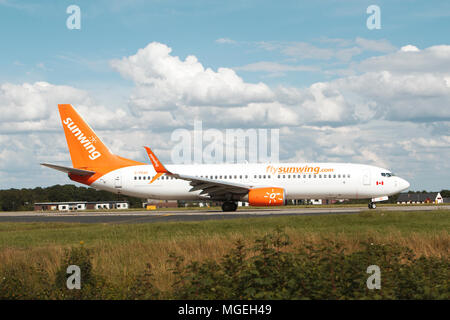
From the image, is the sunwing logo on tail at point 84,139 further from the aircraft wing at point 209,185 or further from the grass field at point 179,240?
the grass field at point 179,240

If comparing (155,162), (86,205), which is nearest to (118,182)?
(155,162)

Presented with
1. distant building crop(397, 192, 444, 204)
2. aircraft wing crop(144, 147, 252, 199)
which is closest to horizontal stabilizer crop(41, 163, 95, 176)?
aircraft wing crop(144, 147, 252, 199)

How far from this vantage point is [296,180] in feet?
130

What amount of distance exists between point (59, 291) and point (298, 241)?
8.37 m

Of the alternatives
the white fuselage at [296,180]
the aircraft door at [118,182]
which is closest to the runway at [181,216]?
the white fuselage at [296,180]

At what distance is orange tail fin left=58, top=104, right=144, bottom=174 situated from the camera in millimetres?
42750

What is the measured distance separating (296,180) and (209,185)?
6.82 metres

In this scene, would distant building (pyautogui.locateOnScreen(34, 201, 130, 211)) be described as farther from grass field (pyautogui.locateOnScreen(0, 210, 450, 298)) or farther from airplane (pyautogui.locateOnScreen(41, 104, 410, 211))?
grass field (pyautogui.locateOnScreen(0, 210, 450, 298))

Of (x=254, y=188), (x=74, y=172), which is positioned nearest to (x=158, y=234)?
(x=254, y=188)

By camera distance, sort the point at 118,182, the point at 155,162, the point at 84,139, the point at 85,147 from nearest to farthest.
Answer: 1. the point at 155,162
2. the point at 118,182
3. the point at 85,147
4. the point at 84,139

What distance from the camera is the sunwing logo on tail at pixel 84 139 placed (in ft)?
140

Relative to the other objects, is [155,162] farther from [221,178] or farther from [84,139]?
[84,139]

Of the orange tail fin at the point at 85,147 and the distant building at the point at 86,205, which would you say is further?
the distant building at the point at 86,205
